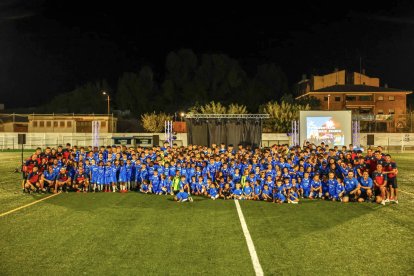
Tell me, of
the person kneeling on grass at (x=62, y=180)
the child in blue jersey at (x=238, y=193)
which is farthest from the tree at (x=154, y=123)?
the child in blue jersey at (x=238, y=193)

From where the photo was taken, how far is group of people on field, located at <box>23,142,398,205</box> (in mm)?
13148

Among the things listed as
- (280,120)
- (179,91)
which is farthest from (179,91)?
(280,120)

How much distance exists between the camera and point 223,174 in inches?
572

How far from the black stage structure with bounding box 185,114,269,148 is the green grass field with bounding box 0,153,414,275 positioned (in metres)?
12.6

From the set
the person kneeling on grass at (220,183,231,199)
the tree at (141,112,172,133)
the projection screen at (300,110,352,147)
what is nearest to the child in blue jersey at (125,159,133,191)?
the person kneeling on grass at (220,183,231,199)

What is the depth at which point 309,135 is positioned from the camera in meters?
24.8

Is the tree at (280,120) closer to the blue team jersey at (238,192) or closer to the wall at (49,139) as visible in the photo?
the wall at (49,139)

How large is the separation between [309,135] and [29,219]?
59.2 ft

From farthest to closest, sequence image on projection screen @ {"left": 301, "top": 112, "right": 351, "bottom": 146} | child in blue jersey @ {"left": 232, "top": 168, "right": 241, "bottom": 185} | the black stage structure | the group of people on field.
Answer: the black stage structure → image on projection screen @ {"left": 301, "top": 112, "right": 351, "bottom": 146} → child in blue jersey @ {"left": 232, "top": 168, "right": 241, "bottom": 185} → the group of people on field

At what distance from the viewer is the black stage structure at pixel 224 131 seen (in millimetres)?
25217

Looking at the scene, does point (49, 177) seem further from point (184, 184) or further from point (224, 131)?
point (224, 131)

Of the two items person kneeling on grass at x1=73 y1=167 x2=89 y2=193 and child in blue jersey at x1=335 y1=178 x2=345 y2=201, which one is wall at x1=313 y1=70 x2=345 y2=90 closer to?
child in blue jersey at x1=335 y1=178 x2=345 y2=201

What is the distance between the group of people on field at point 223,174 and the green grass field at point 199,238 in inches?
34.0

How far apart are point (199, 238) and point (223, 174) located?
645 centimetres
